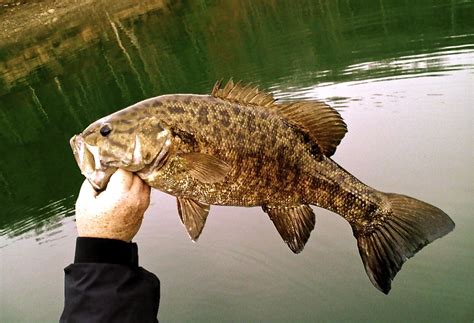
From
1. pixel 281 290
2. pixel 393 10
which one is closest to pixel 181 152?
pixel 281 290

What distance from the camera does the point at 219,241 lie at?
6578 millimetres

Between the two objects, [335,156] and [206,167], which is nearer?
[206,167]

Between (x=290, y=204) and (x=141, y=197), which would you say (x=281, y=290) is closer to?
(x=290, y=204)

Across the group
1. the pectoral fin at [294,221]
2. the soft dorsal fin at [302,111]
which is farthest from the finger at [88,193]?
the pectoral fin at [294,221]

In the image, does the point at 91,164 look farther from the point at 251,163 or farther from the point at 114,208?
the point at 251,163

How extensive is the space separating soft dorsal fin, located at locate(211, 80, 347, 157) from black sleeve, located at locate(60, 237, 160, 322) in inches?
40.1

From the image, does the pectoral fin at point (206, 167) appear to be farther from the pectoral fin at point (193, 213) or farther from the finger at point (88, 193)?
the finger at point (88, 193)

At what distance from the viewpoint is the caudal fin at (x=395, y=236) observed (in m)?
2.85

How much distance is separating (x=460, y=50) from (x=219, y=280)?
348 inches

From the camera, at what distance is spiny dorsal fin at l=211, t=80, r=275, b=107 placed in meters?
2.70

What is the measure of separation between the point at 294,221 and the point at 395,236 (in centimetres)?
63

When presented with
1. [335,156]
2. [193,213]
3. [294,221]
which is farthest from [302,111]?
[335,156]

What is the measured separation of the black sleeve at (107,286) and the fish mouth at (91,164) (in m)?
0.33

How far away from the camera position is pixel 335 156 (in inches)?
298
